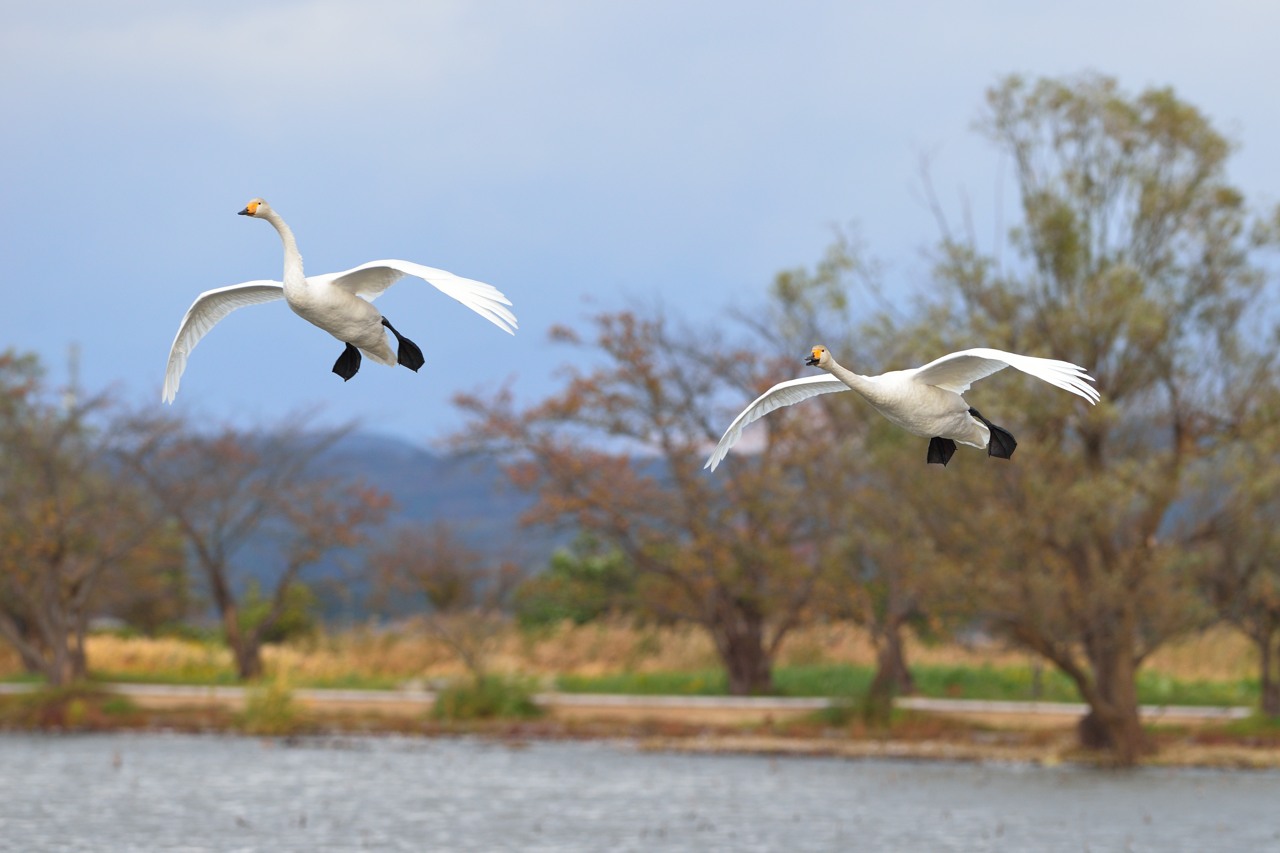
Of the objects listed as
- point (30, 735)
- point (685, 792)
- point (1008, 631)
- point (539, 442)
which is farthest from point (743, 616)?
point (30, 735)

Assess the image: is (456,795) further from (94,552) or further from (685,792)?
(94,552)

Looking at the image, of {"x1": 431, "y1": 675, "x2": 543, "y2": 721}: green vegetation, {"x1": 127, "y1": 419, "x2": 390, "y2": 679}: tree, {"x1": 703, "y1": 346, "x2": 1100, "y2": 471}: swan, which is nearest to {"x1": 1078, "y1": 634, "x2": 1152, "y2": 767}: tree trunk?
{"x1": 431, "y1": 675, "x2": 543, "y2": 721}: green vegetation

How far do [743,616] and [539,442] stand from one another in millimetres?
5761

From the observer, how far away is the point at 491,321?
283 inches

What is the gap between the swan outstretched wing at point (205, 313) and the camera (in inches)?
337

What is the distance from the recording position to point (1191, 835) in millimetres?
22641

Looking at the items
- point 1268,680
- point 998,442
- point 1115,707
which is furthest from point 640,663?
point 998,442

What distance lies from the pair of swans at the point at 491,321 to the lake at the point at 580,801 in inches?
547

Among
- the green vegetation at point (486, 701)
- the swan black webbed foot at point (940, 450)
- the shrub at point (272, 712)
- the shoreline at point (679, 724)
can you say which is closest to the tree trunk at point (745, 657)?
the shoreline at point (679, 724)

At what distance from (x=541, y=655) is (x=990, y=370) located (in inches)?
1309

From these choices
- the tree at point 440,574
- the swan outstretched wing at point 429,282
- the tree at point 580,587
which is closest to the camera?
the swan outstretched wing at point 429,282

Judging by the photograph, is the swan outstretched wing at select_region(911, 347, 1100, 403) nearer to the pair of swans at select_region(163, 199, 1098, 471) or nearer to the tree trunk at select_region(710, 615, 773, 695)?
the pair of swans at select_region(163, 199, 1098, 471)

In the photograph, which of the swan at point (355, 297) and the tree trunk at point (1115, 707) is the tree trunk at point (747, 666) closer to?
the tree trunk at point (1115, 707)

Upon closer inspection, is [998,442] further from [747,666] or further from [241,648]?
[241,648]
